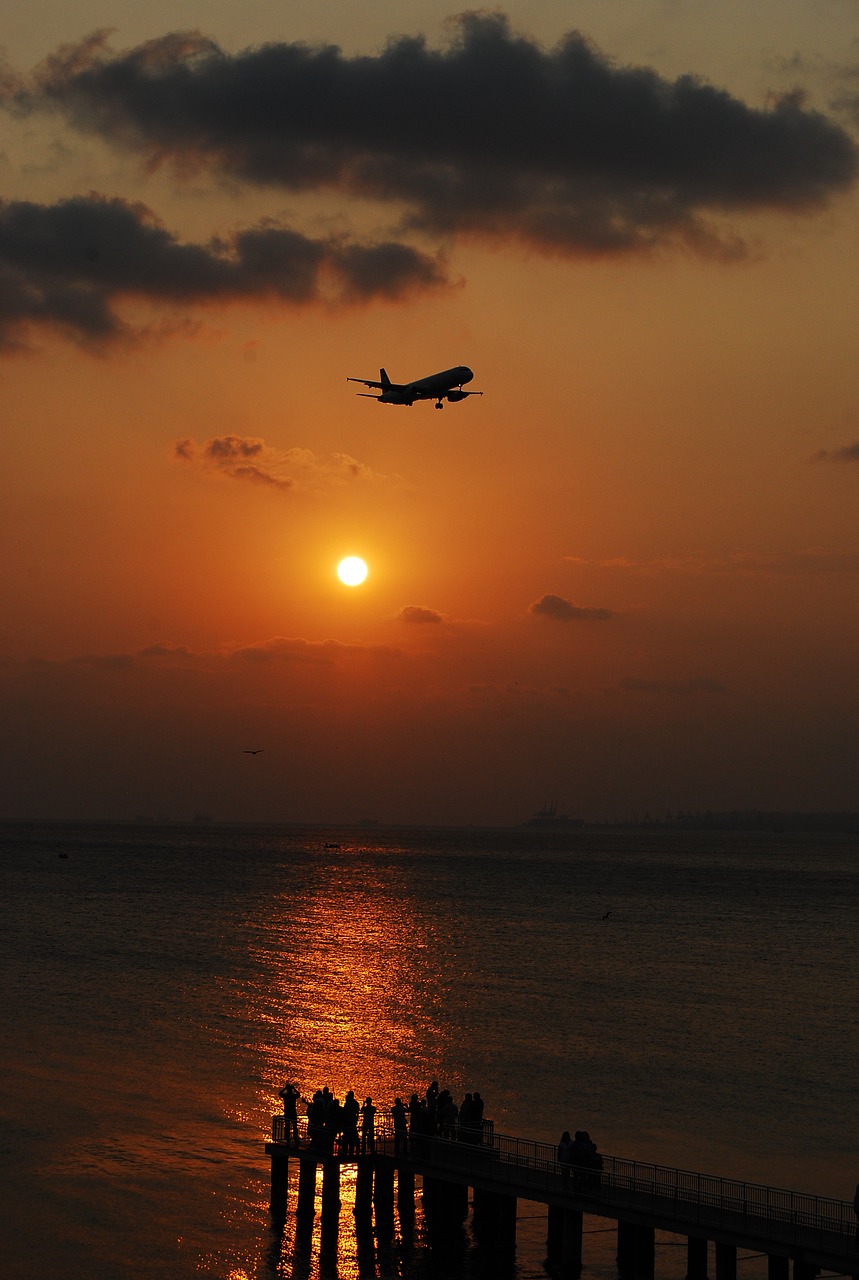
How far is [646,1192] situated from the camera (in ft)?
107

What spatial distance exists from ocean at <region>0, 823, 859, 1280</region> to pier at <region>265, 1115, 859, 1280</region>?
96cm

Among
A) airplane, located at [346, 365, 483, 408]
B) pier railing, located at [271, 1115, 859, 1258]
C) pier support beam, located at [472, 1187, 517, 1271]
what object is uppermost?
airplane, located at [346, 365, 483, 408]

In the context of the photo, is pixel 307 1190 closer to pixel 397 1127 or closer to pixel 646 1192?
pixel 397 1127

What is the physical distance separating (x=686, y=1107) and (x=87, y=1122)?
20.5 meters

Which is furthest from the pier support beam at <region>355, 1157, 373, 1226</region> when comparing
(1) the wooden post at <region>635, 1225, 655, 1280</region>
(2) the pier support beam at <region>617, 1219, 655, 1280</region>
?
(1) the wooden post at <region>635, 1225, 655, 1280</region>

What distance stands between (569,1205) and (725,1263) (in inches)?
149

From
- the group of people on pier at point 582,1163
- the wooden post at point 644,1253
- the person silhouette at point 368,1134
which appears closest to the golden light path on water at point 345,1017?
the person silhouette at point 368,1134

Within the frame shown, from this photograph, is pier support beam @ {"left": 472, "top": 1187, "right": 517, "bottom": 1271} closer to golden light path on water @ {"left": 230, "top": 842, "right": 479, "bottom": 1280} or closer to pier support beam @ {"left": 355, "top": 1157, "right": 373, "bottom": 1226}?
pier support beam @ {"left": 355, "top": 1157, "right": 373, "bottom": 1226}

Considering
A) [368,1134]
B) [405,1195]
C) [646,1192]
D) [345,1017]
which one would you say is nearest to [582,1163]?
[646,1192]

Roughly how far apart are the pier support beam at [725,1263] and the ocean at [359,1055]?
3315 millimetres

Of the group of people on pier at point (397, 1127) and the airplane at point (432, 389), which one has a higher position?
the airplane at point (432, 389)

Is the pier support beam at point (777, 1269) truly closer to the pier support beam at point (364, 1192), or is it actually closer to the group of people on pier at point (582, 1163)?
the group of people on pier at point (582, 1163)

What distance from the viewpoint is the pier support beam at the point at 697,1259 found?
31.8 meters

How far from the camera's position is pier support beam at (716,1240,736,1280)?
31.2 meters
